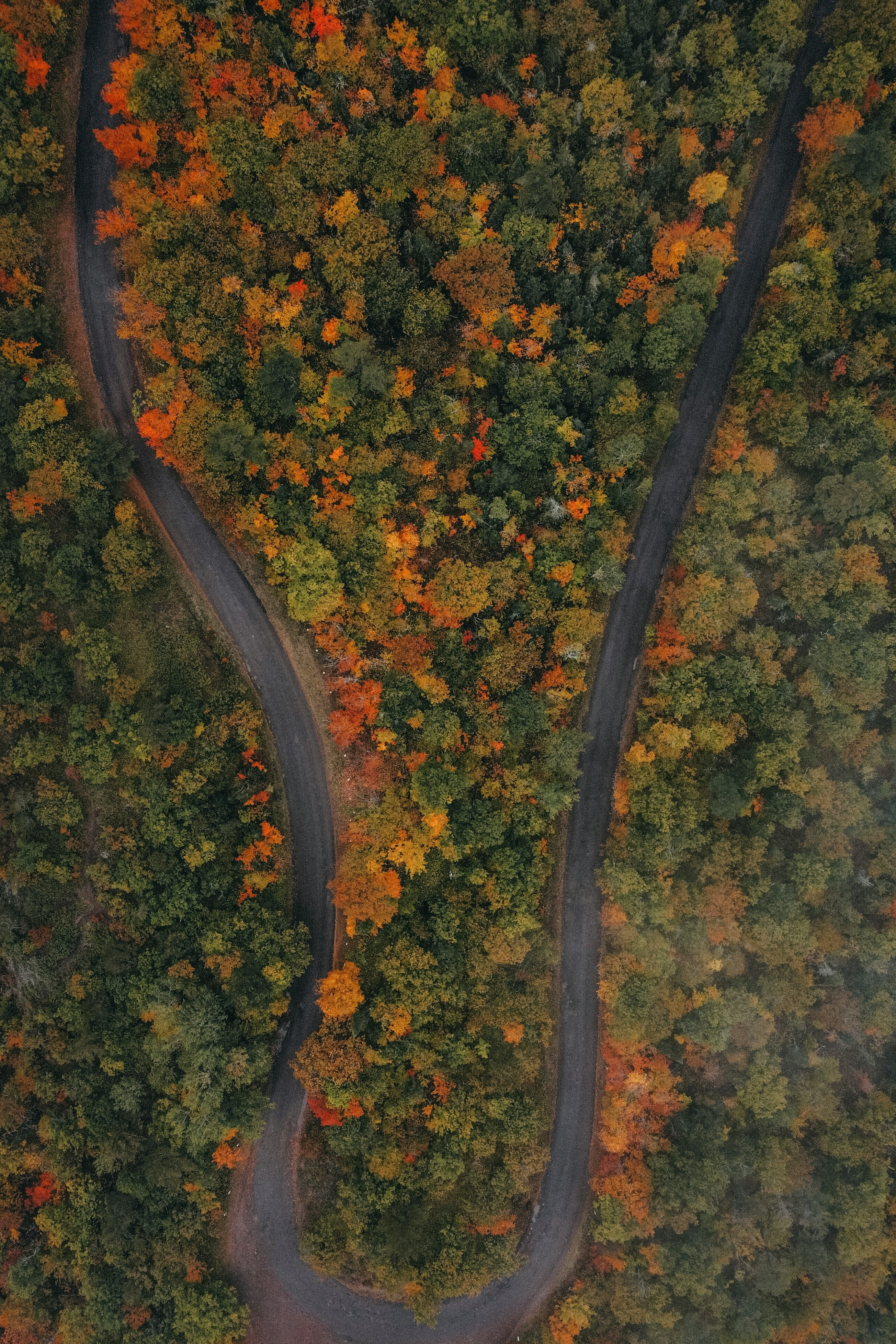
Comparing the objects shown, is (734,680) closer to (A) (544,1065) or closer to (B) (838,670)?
(B) (838,670)

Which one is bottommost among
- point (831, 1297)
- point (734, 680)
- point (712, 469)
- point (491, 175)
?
point (831, 1297)

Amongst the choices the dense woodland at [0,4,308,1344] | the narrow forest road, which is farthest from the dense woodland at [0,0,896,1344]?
the narrow forest road

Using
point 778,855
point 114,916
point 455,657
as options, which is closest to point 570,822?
point 778,855

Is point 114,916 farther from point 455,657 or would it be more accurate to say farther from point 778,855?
point 778,855

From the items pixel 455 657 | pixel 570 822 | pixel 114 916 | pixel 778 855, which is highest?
pixel 778 855

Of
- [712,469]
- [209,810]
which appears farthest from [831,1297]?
[712,469]

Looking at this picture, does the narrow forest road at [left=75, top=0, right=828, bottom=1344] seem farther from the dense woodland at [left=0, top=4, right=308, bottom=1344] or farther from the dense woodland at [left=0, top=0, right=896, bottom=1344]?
the dense woodland at [left=0, top=4, right=308, bottom=1344]

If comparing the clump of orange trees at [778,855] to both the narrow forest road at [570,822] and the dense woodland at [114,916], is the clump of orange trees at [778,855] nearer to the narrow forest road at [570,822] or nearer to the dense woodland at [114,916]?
the narrow forest road at [570,822]
